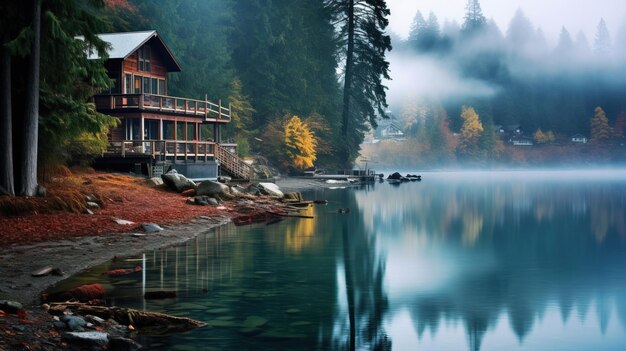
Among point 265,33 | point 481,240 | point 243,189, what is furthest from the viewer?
point 265,33

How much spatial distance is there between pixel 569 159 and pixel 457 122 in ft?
86.7

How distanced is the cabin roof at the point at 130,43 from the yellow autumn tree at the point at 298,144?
18.1 m

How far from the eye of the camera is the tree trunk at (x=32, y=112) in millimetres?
25891

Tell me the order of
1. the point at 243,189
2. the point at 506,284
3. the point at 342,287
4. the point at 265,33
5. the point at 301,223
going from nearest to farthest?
the point at 342,287
the point at 506,284
the point at 301,223
the point at 243,189
the point at 265,33

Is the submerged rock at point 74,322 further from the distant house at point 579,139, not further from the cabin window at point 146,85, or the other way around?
the distant house at point 579,139

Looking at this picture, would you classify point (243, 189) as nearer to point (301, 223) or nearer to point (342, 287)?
point (301, 223)

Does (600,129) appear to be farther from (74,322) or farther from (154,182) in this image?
(74,322)

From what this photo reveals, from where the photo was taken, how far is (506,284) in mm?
20203

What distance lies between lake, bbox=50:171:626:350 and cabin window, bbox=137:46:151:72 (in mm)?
24566

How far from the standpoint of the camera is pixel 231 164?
53.1 metres

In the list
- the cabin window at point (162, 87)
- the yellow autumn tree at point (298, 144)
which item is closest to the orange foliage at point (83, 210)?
the cabin window at point (162, 87)

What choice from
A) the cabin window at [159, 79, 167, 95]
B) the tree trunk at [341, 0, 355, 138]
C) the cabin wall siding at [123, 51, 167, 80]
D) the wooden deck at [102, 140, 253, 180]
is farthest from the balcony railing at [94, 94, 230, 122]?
the tree trunk at [341, 0, 355, 138]

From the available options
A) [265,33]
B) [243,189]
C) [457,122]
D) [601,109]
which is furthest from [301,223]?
[601,109]

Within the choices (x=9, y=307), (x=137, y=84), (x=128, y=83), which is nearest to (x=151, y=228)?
(x=9, y=307)
